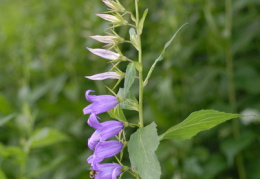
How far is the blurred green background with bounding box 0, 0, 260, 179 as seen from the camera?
2.40m

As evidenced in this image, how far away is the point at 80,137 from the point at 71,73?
0.59 meters

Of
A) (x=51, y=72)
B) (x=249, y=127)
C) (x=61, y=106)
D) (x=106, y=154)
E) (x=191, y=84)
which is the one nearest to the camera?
(x=106, y=154)

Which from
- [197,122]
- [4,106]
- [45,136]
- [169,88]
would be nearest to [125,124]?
[197,122]

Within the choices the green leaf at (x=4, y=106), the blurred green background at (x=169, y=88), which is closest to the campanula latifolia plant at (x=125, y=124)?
the blurred green background at (x=169, y=88)

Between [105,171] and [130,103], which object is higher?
[130,103]

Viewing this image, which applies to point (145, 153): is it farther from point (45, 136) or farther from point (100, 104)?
point (45, 136)

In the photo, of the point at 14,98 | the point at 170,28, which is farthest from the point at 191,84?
the point at 14,98

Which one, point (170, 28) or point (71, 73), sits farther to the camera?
point (71, 73)

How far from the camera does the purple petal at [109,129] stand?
1.03 m

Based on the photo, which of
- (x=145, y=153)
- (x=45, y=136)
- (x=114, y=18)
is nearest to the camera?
(x=145, y=153)

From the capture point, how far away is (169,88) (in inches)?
99.0

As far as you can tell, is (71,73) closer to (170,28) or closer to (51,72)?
(51,72)

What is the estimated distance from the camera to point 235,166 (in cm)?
258

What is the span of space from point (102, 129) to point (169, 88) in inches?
59.7
